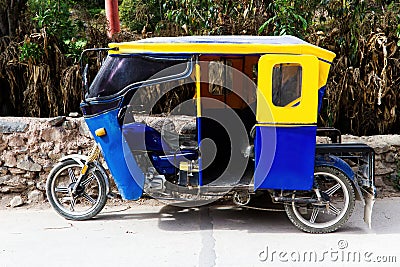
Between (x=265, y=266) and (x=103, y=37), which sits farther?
(x=103, y=37)

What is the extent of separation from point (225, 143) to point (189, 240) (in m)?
1.35

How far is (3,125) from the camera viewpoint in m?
5.72

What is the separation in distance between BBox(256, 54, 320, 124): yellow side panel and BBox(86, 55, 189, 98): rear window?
76 cm

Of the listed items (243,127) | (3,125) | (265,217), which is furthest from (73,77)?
(265,217)

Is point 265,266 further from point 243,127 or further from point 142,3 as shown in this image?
point 142,3

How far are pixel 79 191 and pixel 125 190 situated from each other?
24.7 inches

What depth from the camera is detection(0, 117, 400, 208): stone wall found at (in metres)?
5.73

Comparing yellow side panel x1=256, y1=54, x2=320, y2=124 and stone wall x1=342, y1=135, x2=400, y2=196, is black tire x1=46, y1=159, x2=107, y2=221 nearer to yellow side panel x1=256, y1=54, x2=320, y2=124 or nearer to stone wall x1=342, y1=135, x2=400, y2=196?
yellow side panel x1=256, y1=54, x2=320, y2=124

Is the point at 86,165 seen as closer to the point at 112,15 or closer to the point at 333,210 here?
the point at 333,210

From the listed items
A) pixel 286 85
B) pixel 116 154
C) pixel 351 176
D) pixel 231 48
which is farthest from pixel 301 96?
pixel 116 154

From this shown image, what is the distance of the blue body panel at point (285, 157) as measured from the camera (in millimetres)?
4488

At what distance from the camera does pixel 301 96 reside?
4.45m

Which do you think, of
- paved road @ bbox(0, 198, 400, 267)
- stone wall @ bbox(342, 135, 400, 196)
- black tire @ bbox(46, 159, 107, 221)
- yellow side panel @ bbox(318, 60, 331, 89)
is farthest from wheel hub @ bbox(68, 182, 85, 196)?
stone wall @ bbox(342, 135, 400, 196)

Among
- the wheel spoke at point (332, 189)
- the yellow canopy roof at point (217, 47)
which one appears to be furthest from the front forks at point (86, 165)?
the wheel spoke at point (332, 189)
